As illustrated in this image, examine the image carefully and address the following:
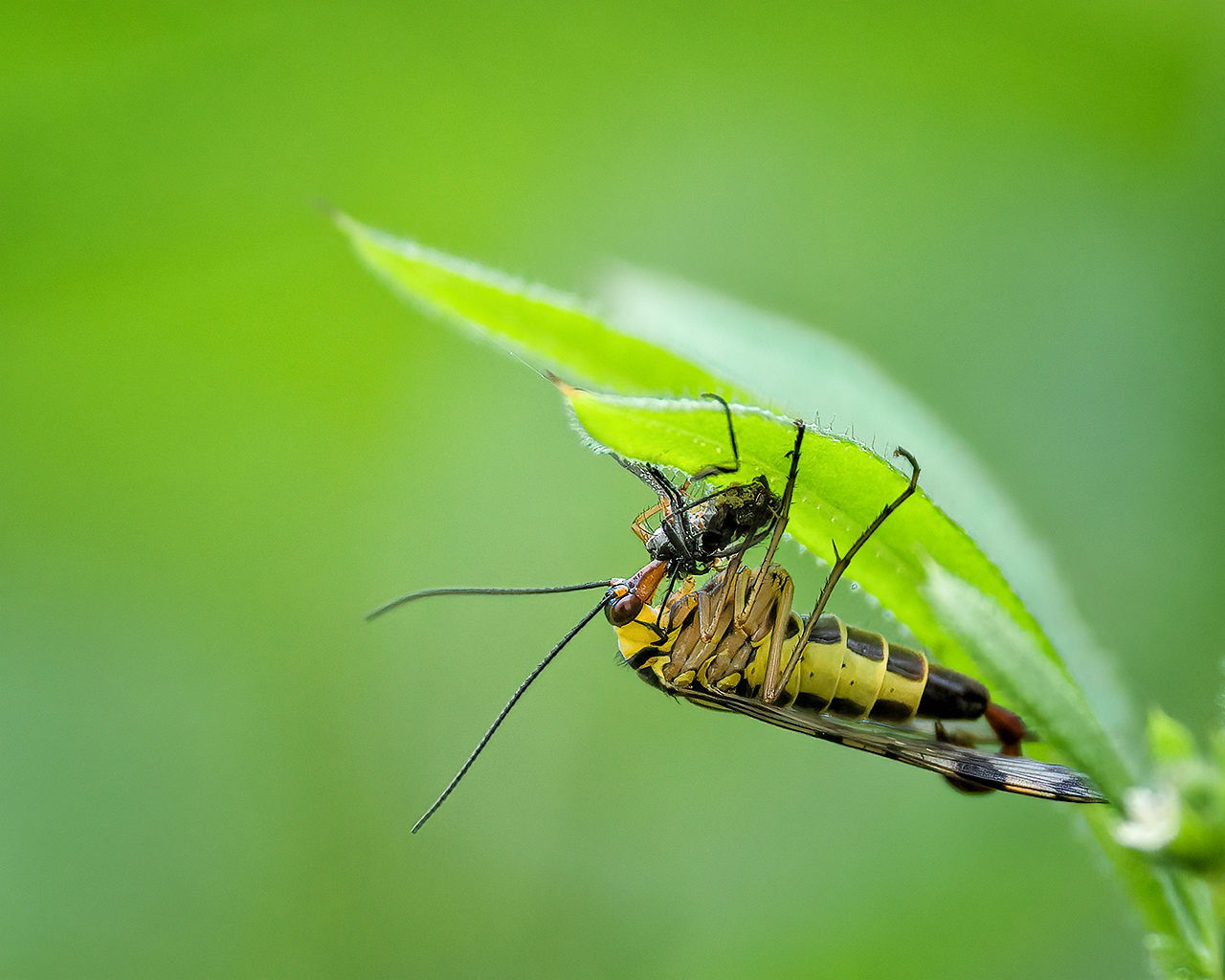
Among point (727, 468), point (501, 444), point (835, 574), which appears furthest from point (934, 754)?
point (501, 444)

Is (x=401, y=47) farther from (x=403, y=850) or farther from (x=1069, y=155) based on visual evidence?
(x=403, y=850)

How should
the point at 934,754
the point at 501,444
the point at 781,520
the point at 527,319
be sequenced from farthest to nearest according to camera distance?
the point at 501,444 → the point at 934,754 → the point at 781,520 → the point at 527,319

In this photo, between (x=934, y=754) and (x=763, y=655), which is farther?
(x=763, y=655)

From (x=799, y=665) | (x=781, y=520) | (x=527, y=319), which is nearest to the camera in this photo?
(x=527, y=319)

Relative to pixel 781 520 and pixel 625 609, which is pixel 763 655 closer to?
pixel 625 609

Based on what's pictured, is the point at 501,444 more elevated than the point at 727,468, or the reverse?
the point at 501,444

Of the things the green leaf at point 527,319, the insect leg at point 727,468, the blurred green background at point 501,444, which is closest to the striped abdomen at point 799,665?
the insect leg at point 727,468

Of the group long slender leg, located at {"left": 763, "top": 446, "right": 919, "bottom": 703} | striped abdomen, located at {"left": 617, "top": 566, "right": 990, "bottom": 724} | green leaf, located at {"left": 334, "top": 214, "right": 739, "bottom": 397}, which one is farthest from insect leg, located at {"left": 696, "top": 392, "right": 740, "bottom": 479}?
striped abdomen, located at {"left": 617, "top": 566, "right": 990, "bottom": 724}

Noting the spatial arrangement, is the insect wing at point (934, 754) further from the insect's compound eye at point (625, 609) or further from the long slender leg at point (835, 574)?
the insect's compound eye at point (625, 609)

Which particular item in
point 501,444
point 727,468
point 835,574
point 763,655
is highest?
point 501,444
